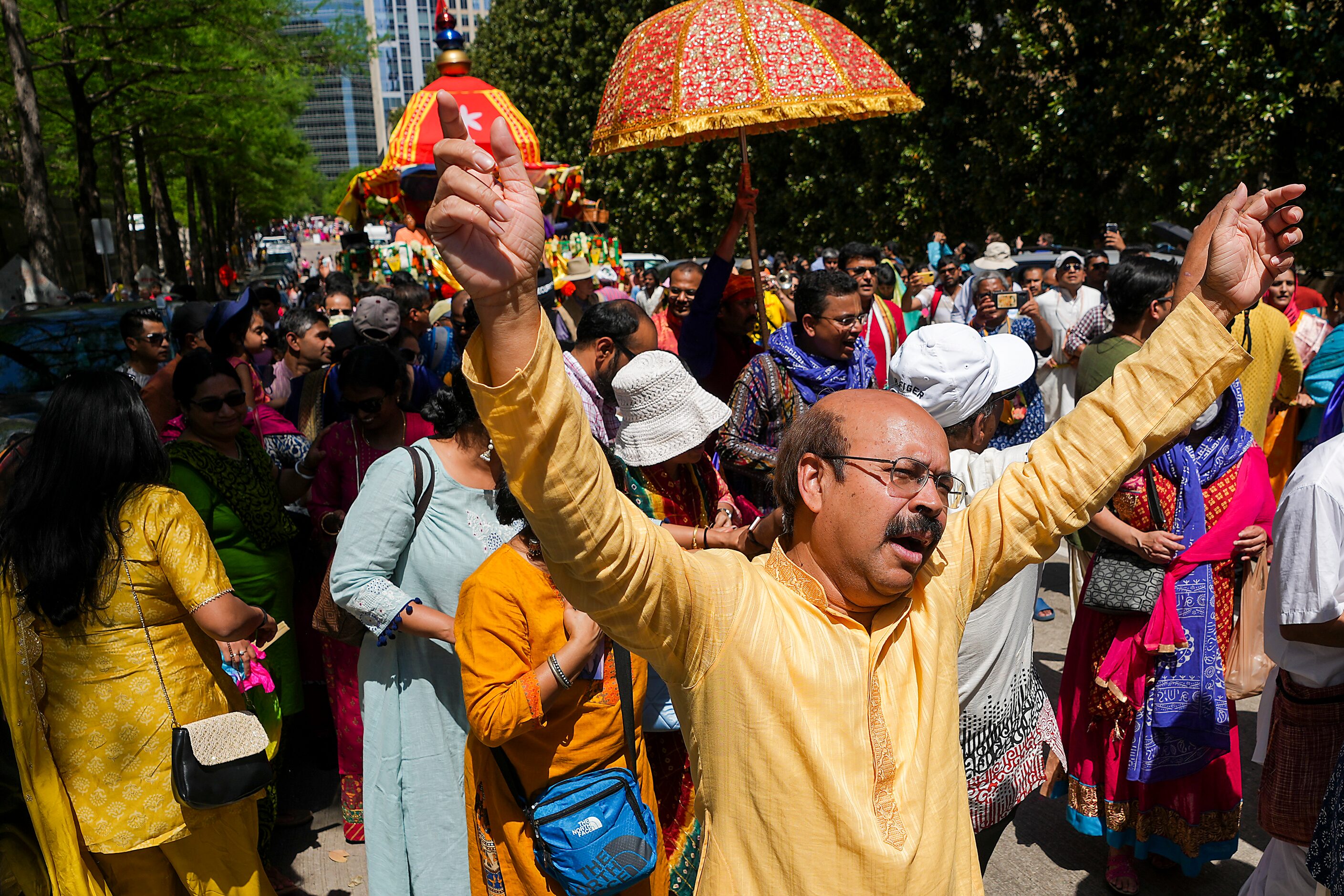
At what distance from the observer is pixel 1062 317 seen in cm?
852

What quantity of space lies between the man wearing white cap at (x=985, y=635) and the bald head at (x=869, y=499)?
3.85ft

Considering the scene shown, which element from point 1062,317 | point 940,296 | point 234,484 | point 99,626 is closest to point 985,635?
point 99,626

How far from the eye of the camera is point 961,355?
315 centimetres

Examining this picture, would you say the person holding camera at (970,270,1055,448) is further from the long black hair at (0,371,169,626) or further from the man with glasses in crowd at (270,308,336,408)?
the long black hair at (0,371,169,626)

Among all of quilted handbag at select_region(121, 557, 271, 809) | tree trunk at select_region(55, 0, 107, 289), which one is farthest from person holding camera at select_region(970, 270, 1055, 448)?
tree trunk at select_region(55, 0, 107, 289)

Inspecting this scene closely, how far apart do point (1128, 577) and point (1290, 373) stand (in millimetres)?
3512

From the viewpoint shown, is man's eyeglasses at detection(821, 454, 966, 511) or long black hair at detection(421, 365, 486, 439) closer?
man's eyeglasses at detection(821, 454, 966, 511)

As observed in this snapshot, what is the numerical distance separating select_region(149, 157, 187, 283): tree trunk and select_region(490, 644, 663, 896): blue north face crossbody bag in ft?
96.3

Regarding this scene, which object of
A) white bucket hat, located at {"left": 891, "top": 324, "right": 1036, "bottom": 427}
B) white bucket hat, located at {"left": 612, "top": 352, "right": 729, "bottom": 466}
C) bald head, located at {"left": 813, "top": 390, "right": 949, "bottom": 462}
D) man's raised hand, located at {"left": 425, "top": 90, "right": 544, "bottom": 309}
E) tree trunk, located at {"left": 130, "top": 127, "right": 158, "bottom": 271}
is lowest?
tree trunk, located at {"left": 130, "top": 127, "right": 158, "bottom": 271}

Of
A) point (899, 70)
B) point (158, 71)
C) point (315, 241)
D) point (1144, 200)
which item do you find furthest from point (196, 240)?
point (315, 241)

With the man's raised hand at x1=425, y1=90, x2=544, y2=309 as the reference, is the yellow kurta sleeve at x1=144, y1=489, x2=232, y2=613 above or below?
below

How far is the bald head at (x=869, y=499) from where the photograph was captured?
1857 mm

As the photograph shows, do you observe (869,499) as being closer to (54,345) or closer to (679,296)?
(679,296)

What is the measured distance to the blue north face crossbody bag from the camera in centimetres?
255
